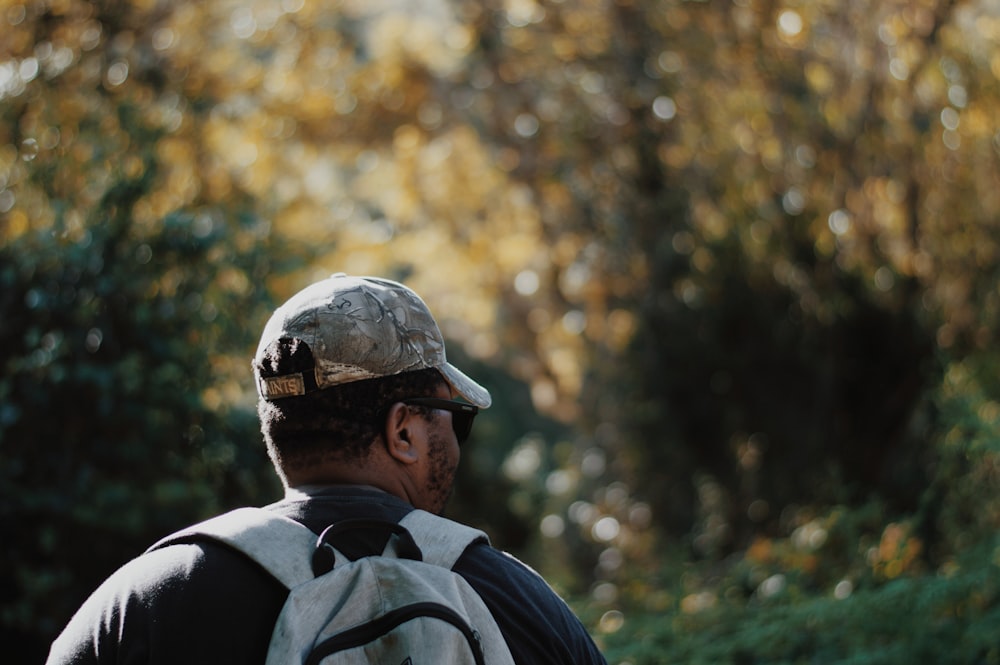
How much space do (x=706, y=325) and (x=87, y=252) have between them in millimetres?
4580

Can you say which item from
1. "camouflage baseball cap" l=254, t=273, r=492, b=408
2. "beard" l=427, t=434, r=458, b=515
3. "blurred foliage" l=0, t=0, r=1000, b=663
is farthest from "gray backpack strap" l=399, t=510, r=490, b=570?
"blurred foliage" l=0, t=0, r=1000, b=663

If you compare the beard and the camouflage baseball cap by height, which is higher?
the camouflage baseball cap

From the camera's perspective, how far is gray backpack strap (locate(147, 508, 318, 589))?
1.70 meters

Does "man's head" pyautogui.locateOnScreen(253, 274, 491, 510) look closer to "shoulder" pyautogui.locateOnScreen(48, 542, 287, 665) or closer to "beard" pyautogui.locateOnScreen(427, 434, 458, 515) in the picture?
"beard" pyautogui.locateOnScreen(427, 434, 458, 515)

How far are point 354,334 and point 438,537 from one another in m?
0.35

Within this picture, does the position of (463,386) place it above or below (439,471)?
above

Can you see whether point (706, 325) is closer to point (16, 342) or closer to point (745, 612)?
point (745, 612)

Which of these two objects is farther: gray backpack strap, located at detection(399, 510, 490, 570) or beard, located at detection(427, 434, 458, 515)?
beard, located at detection(427, 434, 458, 515)

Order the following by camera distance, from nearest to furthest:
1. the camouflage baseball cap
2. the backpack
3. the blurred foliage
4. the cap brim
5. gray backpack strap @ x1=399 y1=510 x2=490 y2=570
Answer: the backpack < gray backpack strap @ x1=399 y1=510 x2=490 y2=570 < the camouflage baseball cap < the cap brim < the blurred foliage

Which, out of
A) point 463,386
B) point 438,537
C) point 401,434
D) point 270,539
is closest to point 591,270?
point 463,386

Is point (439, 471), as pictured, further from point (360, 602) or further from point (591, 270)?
point (591, 270)

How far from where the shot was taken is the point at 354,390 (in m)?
1.89

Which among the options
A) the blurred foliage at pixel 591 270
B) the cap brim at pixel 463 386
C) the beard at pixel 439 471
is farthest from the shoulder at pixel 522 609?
the blurred foliage at pixel 591 270

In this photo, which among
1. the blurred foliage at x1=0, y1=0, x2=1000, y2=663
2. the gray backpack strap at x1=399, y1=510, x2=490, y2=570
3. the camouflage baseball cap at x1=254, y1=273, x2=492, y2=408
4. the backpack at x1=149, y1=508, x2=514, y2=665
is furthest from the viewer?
the blurred foliage at x1=0, y1=0, x2=1000, y2=663
